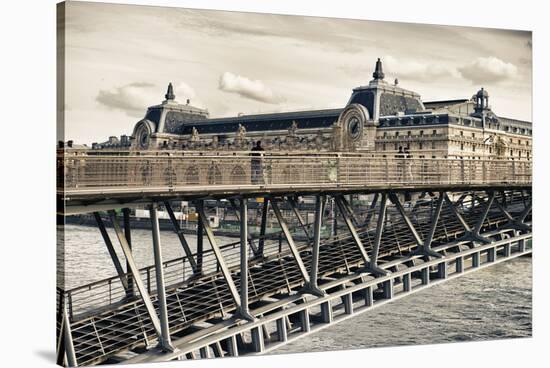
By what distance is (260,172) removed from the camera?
12258 millimetres

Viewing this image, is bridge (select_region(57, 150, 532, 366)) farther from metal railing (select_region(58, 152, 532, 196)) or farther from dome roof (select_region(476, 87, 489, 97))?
dome roof (select_region(476, 87, 489, 97))

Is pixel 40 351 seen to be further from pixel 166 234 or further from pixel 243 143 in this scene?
pixel 166 234

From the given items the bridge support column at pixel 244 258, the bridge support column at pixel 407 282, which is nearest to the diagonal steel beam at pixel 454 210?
the bridge support column at pixel 407 282

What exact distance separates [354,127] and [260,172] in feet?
24.6

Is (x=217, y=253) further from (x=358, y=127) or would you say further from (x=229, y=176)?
(x=358, y=127)

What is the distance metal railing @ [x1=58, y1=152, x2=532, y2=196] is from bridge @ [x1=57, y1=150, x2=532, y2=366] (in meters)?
0.02

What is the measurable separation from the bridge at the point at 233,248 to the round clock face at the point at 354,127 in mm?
2008

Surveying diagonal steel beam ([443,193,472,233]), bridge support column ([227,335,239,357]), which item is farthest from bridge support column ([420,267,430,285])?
bridge support column ([227,335,239,357])

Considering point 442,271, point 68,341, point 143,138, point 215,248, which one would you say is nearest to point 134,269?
point 215,248

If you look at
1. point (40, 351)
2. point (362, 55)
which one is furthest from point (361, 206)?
point (40, 351)

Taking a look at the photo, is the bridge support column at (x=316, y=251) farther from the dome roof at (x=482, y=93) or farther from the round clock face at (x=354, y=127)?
the dome roof at (x=482, y=93)

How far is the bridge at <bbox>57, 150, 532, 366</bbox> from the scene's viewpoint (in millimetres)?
10508

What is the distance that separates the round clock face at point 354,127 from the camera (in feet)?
59.2

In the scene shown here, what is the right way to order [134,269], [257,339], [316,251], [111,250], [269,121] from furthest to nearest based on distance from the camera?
[269,121] → [316,251] → [257,339] → [111,250] → [134,269]
